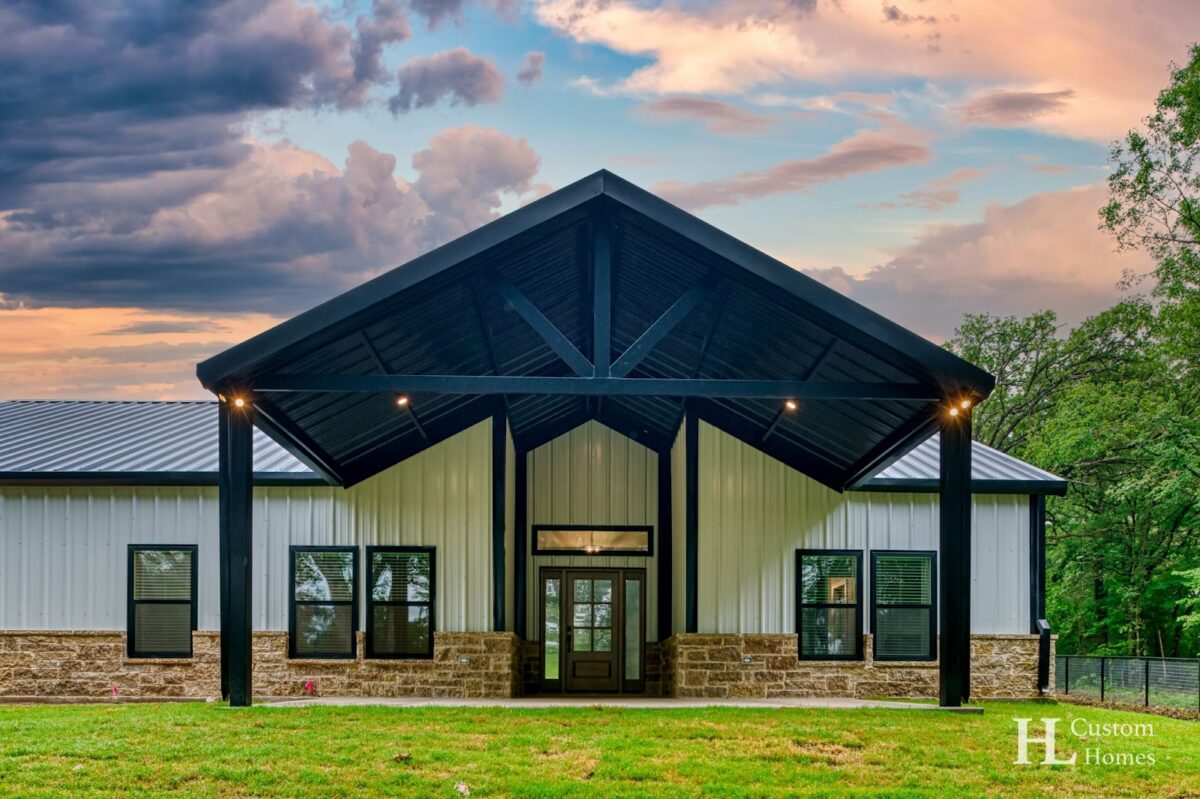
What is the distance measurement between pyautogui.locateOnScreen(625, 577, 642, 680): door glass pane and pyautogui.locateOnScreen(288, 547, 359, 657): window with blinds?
4360 millimetres

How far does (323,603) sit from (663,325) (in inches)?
303

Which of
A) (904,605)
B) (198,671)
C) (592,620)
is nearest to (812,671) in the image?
(904,605)

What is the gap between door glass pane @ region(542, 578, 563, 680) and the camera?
17641 millimetres

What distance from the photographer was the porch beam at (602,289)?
33.6ft

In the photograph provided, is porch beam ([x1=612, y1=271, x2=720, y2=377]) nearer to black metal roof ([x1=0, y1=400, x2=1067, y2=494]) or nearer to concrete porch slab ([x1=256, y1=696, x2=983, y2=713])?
concrete porch slab ([x1=256, y1=696, x2=983, y2=713])

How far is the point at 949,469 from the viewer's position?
1134cm

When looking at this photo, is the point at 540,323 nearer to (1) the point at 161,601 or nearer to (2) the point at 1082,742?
(2) the point at 1082,742

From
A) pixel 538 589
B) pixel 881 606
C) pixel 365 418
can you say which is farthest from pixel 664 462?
pixel 365 418

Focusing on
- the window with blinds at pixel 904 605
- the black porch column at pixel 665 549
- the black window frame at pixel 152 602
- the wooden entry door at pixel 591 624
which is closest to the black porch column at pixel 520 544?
the wooden entry door at pixel 591 624

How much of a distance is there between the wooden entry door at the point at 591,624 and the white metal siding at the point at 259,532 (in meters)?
2.56

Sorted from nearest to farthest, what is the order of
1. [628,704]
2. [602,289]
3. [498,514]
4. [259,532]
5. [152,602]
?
[602,289], [628,704], [498,514], [152,602], [259,532]

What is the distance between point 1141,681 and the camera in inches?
716

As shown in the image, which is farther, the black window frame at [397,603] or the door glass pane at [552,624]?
the door glass pane at [552,624]

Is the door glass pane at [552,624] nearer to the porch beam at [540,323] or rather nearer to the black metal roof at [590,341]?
the black metal roof at [590,341]
